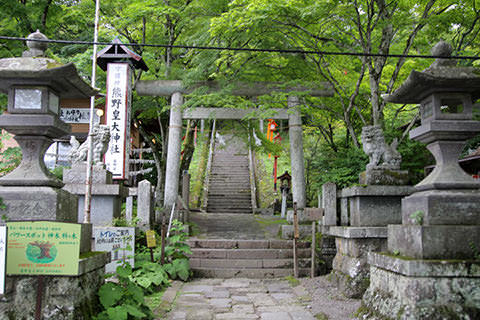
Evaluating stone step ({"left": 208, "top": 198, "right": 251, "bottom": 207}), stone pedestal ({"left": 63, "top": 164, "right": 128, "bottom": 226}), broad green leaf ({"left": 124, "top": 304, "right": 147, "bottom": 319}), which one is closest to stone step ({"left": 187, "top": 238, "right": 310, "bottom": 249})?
stone pedestal ({"left": 63, "top": 164, "right": 128, "bottom": 226})

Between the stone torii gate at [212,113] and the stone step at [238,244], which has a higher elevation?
the stone torii gate at [212,113]

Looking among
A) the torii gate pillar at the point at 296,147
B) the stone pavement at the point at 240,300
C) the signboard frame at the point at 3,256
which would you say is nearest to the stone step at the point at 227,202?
the torii gate pillar at the point at 296,147

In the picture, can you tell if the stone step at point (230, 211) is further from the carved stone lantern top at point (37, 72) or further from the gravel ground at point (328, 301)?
the carved stone lantern top at point (37, 72)

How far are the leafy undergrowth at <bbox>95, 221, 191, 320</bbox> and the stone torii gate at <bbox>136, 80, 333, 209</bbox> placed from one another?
3.43 m

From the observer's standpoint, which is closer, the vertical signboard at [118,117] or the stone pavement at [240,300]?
the stone pavement at [240,300]

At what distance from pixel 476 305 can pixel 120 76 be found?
9.70 meters

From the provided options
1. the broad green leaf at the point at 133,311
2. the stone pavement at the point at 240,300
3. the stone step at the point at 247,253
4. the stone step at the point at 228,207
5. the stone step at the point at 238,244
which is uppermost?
the stone step at the point at 228,207

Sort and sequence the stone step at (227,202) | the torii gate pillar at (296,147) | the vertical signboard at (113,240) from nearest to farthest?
1. the vertical signboard at (113,240)
2. the torii gate pillar at (296,147)
3. the stone step at (227,202)

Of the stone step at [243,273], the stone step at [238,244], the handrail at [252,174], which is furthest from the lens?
the handrail at [252,174]

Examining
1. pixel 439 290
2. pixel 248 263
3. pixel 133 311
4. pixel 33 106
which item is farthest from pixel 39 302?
pixel 248 263

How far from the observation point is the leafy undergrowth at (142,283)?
5172mm

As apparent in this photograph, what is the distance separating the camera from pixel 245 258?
1104 cm

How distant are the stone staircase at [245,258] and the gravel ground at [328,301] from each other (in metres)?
1.10

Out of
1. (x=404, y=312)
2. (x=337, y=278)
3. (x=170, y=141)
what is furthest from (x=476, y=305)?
(x=170, y=141)
